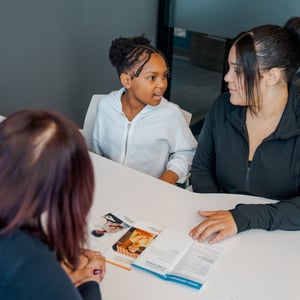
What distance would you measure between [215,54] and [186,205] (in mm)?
2332

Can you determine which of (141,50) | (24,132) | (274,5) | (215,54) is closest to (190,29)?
(215,54)

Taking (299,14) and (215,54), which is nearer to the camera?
(299,14)

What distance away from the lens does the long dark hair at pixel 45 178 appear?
755 millimetres

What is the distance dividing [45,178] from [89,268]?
0.43 meters

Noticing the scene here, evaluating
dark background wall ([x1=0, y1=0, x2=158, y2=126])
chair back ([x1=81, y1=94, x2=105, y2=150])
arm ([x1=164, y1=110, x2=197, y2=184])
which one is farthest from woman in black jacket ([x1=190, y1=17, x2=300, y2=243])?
dark background wall ([x1=0, y1=0, x2=158, y2=126])

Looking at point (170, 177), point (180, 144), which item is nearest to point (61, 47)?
A: point (180, 144)

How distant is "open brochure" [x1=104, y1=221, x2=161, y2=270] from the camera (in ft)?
4.10

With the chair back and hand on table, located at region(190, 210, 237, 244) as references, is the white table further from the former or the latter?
the chair back

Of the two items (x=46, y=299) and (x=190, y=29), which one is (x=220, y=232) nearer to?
(x=46, y=299)

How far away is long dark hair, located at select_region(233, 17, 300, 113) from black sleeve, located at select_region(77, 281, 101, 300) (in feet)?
3.11

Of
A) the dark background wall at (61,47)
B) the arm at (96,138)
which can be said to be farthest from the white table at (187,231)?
the dark background wall at (61,47)

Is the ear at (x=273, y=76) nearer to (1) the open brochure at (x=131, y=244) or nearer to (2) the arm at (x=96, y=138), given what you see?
(1) the open brochure at (x=131, y=244)

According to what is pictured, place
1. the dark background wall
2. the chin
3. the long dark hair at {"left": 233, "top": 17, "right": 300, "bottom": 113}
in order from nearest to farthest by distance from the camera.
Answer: the long dark hair at {"left": 233, "top": 17, "right": 300, "bottom": 113} → the chin → the dark background wall

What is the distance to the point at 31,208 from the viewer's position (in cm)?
76
